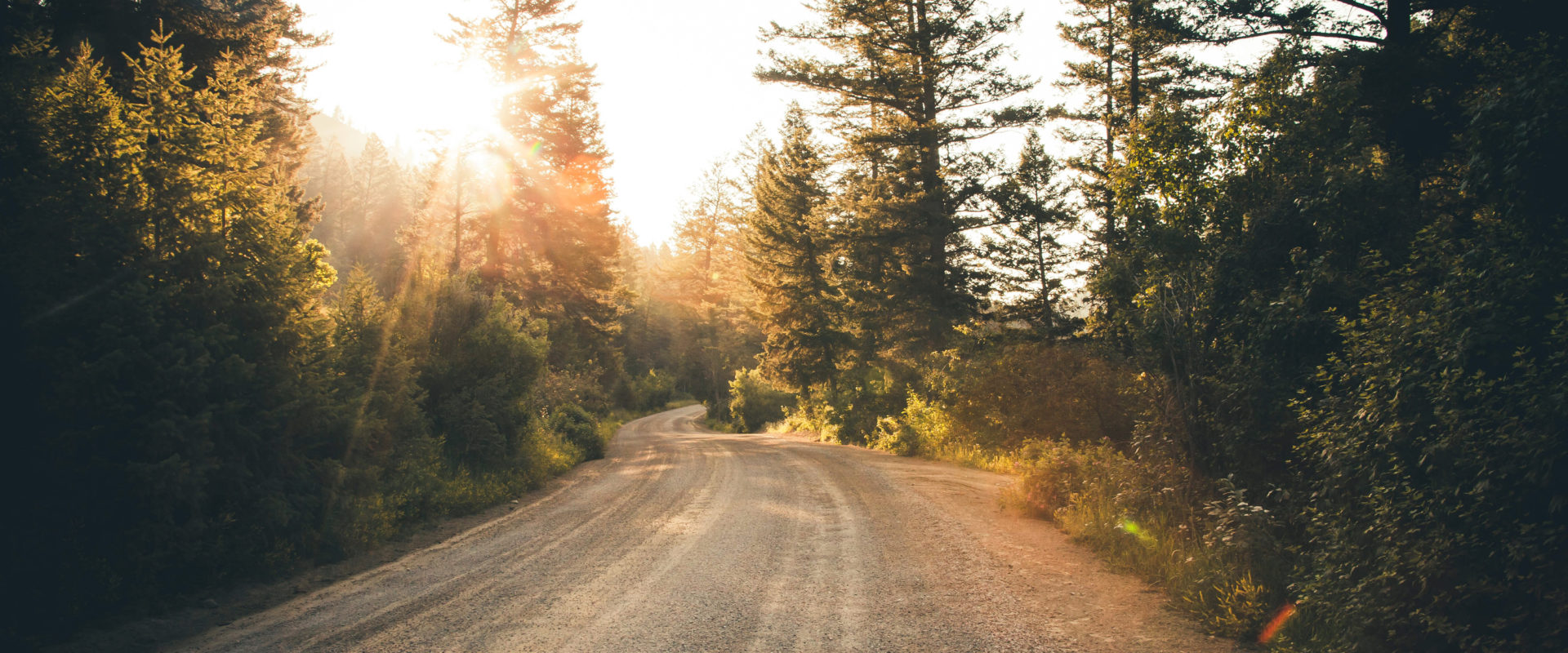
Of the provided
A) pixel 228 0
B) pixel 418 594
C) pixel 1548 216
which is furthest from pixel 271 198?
pixel 1548 216

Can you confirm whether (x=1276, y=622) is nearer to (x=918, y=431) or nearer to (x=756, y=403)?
(x=918, y=431)

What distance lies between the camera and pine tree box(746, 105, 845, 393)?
2688cm

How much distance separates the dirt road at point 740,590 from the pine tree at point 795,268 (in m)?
16.9

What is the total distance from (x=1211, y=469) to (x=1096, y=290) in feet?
9.61

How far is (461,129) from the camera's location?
23.1 meters

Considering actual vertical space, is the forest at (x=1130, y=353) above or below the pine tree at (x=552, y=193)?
below

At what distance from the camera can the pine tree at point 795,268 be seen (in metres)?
26.9

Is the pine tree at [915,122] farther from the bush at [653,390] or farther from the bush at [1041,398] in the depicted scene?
the bush at [653,390]

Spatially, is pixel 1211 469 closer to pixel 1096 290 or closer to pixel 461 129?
pixel 1096 290

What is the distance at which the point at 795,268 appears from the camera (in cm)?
2708

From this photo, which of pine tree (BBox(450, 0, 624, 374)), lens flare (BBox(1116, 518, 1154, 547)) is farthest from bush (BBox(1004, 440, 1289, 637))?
pine tree (BBox(450, 0, 624, 374))

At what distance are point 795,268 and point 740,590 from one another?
853 inches

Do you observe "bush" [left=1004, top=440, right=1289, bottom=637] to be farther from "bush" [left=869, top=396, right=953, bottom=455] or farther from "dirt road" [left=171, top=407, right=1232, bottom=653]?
"bush" [left=869, top=396, right=953, bottom=455]

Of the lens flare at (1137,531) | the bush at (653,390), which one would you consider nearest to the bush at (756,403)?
the bush at (653,390)
